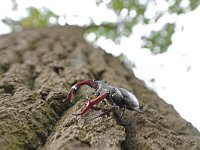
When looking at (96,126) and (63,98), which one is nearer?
(96,126)

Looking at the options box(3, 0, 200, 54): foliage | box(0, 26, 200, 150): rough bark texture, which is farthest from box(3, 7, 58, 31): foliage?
box(0, 26, 200, 150): rough bark texture

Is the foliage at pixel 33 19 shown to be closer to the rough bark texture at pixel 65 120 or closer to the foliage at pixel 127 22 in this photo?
the foliage at pixel 127 22

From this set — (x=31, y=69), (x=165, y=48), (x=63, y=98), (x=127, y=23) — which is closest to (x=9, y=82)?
(x=63, y=98)

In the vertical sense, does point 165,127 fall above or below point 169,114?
below

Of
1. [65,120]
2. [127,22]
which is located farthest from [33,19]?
[65,120]

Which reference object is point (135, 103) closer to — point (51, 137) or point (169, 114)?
point (51, 137)

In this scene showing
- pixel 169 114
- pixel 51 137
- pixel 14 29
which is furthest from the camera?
pixel 14 29

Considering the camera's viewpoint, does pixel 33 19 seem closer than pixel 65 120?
No

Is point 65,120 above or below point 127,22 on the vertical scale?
below

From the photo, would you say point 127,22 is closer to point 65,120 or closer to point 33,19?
point 33,19

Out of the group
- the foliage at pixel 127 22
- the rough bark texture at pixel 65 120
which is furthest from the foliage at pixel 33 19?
the rough bark texture at pixel 65 120

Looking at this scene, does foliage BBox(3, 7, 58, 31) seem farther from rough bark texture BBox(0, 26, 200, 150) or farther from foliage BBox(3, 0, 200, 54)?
rough bark texture BBox(0, 26, 200, 150)
